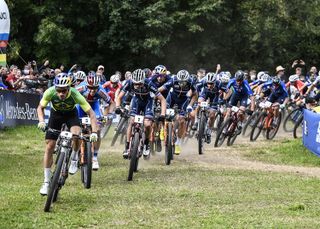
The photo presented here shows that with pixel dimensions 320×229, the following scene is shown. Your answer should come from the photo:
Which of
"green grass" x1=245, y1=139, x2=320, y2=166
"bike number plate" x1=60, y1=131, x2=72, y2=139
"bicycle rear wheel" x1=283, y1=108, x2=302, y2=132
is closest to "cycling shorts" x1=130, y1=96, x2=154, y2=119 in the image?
"green grass" x1=245, y1=139, x2=320, y2=166

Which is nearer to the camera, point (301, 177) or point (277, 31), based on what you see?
point (301, 177)

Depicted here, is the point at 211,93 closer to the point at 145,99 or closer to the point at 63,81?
the point at 145,99

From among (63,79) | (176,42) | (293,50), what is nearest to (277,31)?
(293,50)

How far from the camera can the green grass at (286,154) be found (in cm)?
1975

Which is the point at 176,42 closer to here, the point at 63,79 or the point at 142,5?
the point at 142,5

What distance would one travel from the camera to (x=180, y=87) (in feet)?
66.6

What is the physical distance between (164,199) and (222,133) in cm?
952

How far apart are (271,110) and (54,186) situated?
44.1ft

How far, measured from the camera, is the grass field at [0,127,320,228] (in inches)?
438

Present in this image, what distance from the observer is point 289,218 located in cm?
1145

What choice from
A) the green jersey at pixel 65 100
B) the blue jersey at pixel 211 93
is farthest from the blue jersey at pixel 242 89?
the green jersey at pixel 65 100

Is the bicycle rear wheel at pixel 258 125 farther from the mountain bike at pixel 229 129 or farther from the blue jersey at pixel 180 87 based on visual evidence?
the blue jersey at pixel 180 87

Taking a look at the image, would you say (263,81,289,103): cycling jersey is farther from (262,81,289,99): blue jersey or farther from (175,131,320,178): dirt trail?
(175,131,320,178): dirt trail

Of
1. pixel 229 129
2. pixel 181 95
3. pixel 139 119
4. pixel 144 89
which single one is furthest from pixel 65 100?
pixel 229 129
